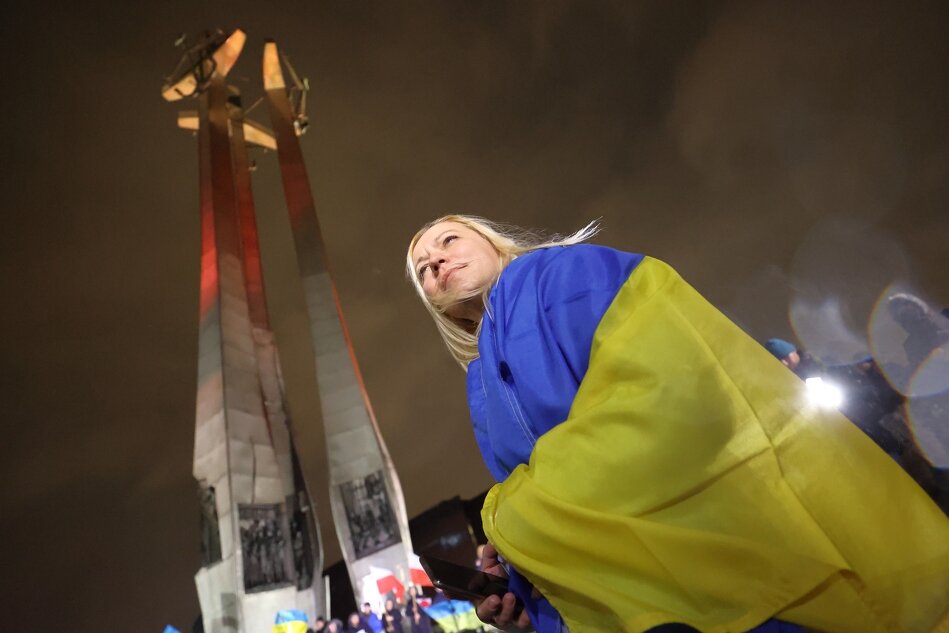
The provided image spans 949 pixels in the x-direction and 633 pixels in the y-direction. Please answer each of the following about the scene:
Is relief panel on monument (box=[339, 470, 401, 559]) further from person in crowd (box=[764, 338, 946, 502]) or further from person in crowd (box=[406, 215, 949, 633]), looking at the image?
person in crowd (box=[406, 215, 949, 633])

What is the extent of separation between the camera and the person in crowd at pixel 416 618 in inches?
421

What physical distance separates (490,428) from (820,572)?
73 cm

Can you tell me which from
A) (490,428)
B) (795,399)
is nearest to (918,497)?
(795,399)

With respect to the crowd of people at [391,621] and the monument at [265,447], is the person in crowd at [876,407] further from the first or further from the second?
the monument at [265,447]

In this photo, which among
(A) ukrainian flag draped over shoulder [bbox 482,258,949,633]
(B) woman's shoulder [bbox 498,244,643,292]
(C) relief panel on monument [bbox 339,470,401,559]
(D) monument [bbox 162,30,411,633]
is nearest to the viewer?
(A) ukrainian flag draped over shoulder [bbox 482,258,949,633]

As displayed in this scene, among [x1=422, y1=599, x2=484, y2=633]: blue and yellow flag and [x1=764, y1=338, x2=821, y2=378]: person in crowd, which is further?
[x1=422, y1=599, x2=484, y2=633]: blue and yellow flag

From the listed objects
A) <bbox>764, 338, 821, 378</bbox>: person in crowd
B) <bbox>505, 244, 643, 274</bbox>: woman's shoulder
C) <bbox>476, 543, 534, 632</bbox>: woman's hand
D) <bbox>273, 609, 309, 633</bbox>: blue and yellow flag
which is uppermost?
<bbox>764, 338, 821, 378</bbox>: person in crowd

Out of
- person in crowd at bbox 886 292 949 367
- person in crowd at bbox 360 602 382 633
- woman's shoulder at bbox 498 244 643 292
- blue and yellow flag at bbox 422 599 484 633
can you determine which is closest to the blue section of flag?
blue and yellow flag at bbox 422 599 484 633

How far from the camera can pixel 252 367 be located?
15.2 m

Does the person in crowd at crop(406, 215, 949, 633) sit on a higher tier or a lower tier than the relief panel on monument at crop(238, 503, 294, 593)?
lower

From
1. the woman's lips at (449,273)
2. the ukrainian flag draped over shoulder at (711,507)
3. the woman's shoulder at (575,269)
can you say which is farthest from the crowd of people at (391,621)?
the ukrainian flag draped over shoulder at (711,507)

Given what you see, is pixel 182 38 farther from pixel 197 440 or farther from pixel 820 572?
pixel 820 572

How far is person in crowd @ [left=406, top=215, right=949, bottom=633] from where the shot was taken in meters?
0.89

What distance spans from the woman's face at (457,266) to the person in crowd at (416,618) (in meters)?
10.7
